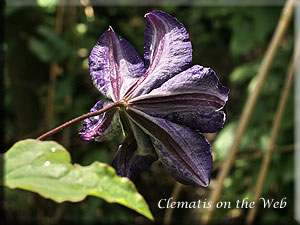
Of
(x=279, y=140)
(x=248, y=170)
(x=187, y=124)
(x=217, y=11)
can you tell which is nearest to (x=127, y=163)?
(x=187, y=124)

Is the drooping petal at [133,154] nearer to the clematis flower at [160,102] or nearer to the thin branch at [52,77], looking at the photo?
the clematis flower at [160,102]

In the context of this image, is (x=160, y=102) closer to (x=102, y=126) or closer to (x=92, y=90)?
(x=102, y=126)

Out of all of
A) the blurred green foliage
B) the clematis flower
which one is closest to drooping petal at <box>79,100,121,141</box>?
the clematis flower

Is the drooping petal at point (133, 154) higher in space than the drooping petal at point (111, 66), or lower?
lower

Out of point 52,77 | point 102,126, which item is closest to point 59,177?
point 102,126

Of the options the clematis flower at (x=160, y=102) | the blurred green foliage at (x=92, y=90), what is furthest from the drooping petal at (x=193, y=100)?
the blurred green foliage at (x=92, y=90)

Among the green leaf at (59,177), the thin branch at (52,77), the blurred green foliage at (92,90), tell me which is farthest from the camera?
the thin branch at (52,77)

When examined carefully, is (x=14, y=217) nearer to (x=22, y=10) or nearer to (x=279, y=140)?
(x=22, y=10)

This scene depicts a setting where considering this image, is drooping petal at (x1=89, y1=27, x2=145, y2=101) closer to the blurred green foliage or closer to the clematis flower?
the clematis flower
